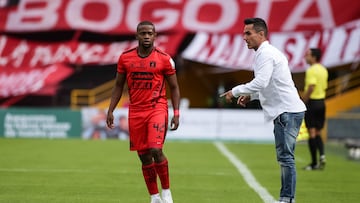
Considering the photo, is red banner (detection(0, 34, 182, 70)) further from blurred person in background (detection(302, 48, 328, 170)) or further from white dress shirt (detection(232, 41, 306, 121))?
white dress shirt (detection(232, 41, 306, 121))

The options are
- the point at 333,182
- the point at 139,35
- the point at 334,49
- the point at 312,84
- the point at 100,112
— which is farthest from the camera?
the point at 334,49

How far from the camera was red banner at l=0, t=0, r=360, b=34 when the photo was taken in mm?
31859

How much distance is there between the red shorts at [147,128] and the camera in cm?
922

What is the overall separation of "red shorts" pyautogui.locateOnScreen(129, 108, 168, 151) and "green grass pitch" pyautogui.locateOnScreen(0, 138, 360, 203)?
1155mm

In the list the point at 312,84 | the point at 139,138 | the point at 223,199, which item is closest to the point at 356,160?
the point at 312,84

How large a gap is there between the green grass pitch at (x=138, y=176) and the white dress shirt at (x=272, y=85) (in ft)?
5.93

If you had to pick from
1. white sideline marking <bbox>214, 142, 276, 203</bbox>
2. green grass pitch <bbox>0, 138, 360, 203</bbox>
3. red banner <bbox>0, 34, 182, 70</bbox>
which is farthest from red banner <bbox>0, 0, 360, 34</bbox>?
white sideline marking <bbox>214, 142, 276, 203</bbox>

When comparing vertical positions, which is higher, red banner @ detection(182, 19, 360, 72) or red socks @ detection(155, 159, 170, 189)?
red socks @ detection(155, 159, 170, 189)

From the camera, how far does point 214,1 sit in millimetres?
32594

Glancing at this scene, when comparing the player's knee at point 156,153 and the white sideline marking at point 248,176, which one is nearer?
the player's knee at point 156,153

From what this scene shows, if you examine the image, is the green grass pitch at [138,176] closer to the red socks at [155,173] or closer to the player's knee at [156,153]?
the red socks at [155,173]

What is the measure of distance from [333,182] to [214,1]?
20161 mm

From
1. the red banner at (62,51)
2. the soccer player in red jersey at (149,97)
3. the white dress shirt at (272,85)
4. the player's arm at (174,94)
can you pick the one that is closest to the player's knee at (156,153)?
the soccer player in red jersey at (149,97)

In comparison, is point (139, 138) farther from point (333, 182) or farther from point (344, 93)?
point (344, 93)
